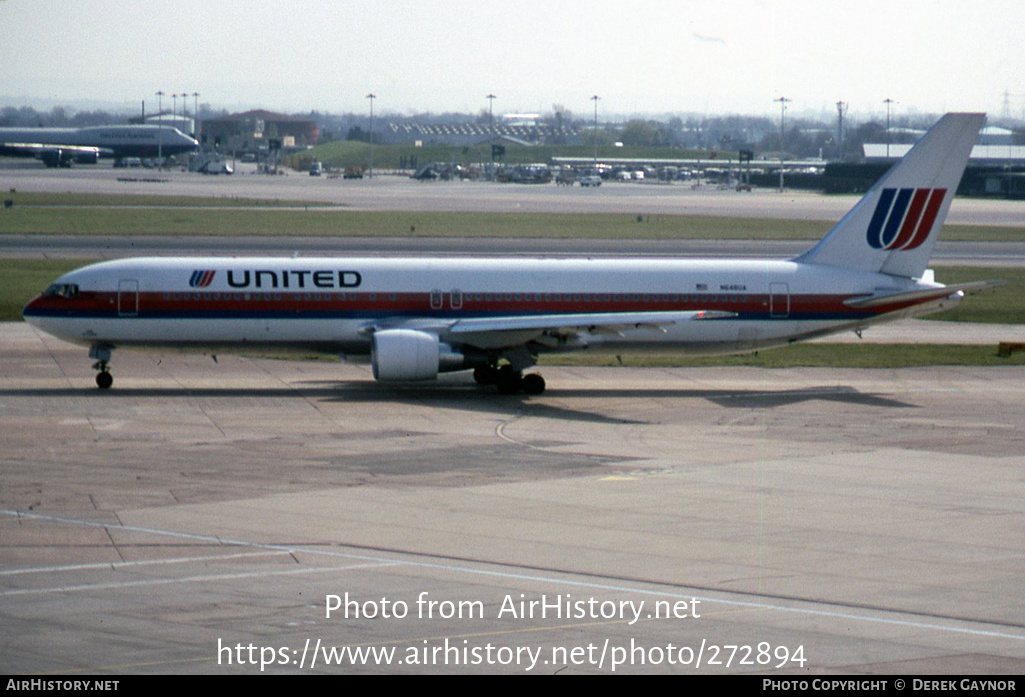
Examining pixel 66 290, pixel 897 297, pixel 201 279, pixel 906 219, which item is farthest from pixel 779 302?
pixel 66 290

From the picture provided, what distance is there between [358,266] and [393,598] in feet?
82.8

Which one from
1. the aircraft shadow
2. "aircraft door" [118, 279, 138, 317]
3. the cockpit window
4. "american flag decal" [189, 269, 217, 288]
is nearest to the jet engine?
the aircraft shadow

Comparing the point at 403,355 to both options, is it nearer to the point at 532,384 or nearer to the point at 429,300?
the point at 429,300

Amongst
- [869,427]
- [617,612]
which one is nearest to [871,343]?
[869,427]

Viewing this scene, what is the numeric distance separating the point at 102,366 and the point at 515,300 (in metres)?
13.7

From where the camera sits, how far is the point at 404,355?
41.3 metres

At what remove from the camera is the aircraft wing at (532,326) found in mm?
41406

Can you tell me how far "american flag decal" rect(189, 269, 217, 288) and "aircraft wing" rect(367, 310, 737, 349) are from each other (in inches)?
213

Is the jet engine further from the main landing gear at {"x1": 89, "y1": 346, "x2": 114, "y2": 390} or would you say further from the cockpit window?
the cockpit window

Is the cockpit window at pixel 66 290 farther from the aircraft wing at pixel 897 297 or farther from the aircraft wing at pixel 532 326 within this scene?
the aircraft wing at pixel 897 297

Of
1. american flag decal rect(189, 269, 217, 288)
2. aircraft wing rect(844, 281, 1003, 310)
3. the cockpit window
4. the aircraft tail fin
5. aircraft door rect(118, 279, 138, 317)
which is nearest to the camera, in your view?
aircraft door rect(118, 279, 138, 317)

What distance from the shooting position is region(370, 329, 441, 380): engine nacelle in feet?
136

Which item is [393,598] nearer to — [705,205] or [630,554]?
[630,554]

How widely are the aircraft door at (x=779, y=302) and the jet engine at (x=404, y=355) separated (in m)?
11.7
